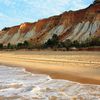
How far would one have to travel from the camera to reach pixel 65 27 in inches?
2825

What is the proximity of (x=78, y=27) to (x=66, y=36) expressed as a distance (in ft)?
10.6

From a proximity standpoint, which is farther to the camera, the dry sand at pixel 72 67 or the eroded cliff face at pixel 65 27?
the eroded cliff face at pixel 65 27

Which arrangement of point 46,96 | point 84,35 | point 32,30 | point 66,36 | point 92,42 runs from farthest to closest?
1. point 32,30
2. point 66,36
3. point 84,35
4. point 92,42
5. point 46,96

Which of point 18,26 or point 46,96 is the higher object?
point 18,26

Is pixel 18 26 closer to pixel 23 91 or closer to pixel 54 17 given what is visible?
pixel 54 17

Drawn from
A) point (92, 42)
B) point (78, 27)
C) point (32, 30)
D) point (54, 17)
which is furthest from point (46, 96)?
point (32, 30)

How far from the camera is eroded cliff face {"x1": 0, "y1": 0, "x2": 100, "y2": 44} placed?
60.9 meters

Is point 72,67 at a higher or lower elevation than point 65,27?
lower

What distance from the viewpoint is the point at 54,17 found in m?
80.0

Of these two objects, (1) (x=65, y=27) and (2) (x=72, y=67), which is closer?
(2) (x=72, y=67)

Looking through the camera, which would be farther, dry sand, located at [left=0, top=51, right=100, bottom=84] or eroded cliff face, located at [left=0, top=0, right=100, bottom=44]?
eroded cliff face, located at [left=0, top=0, right=100, bottom=44]

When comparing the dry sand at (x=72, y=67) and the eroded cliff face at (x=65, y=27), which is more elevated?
the eroded cliff face at (x=65, y=27)

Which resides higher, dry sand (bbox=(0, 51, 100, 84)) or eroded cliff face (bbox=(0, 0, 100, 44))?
eroded cliff face (bbox=(0, 0, 100, 44))

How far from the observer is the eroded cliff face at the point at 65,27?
6087 cm
